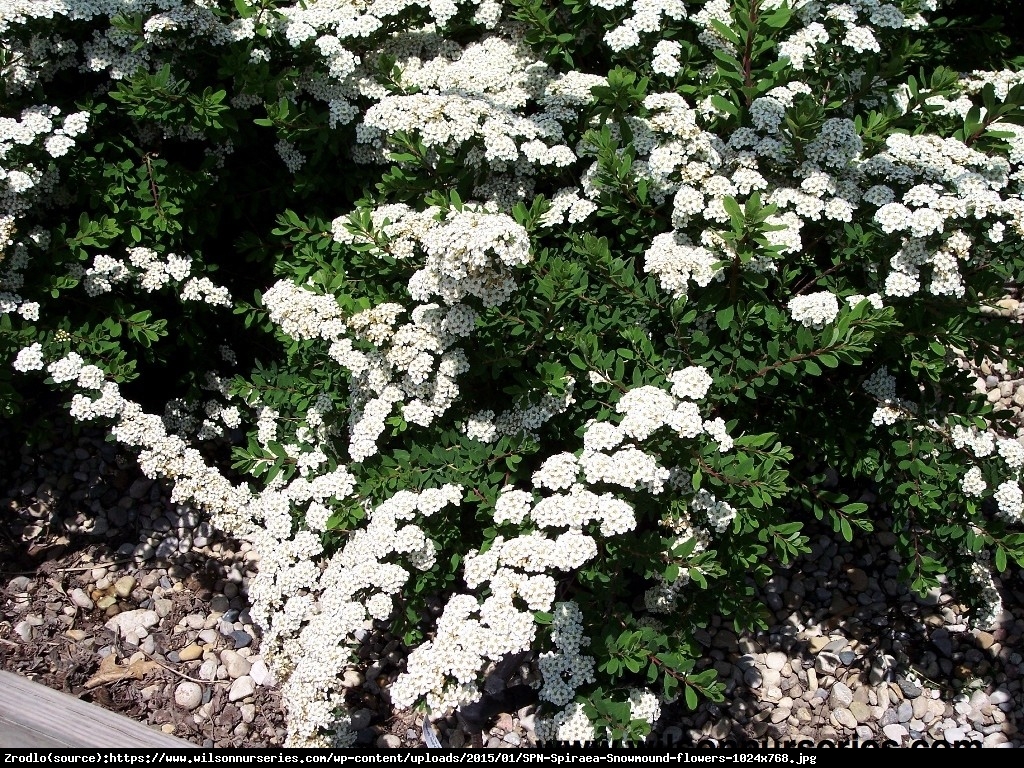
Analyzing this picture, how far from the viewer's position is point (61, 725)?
2980 mm

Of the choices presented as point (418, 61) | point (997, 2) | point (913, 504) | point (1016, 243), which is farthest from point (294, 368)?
point (997, 2)

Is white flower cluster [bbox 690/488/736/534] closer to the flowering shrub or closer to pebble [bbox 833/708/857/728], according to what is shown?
the flowering shrub

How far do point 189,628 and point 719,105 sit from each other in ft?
11.0

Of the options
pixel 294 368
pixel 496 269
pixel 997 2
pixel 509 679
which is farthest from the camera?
pixel 997 2

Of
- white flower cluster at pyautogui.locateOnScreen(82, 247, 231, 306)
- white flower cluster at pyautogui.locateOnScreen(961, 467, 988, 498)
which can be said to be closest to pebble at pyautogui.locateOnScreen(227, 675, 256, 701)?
white flower cluster at pyautogui.locateOnScreen(82, 247, 231, 306)

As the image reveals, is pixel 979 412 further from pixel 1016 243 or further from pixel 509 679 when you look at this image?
pixel 509 679

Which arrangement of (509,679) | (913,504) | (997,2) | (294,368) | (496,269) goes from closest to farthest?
1. (496,269)
2. (913,504)
3. (509,679)
4. (294,368)
5. (997,2)

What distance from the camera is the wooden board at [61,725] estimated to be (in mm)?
2932

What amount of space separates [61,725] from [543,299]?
2295 mm


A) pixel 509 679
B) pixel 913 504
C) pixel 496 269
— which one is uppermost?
pixel 496 269

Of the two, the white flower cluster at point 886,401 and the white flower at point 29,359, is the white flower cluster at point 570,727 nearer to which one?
the white flower cluster at point 886,401

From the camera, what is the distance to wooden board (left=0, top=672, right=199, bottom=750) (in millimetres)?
2932

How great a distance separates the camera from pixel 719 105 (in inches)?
135

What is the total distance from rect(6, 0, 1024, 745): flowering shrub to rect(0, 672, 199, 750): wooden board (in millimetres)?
515
